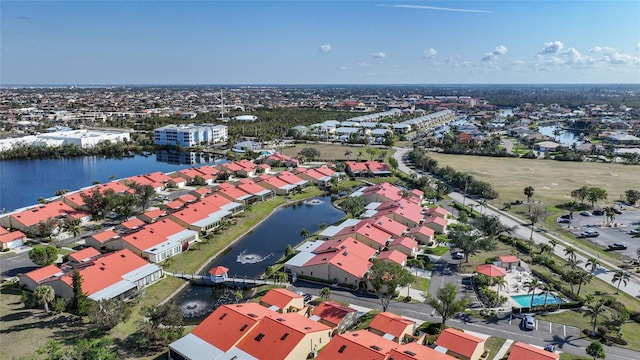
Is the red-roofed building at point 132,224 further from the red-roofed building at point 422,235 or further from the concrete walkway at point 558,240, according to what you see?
the concrete walkway at point 558,240

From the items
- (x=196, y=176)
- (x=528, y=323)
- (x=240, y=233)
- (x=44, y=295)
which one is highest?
(x=196, y=176)

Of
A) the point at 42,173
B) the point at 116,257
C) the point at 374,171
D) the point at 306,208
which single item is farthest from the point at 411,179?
the point at 42,173

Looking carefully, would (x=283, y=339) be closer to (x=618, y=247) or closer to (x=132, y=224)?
(x=132, y=224)

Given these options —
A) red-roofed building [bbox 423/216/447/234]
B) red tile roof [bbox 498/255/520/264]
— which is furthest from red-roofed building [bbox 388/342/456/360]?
red-roofed building [bbox 423/216/447/234]

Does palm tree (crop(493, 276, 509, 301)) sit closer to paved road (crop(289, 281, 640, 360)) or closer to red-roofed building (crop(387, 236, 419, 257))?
paved road (crop(289, 281, 640, 360))

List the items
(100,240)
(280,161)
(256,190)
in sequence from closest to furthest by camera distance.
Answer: (100,240) → (256,190) → (280,161)

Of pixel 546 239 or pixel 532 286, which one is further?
pixel 546 239

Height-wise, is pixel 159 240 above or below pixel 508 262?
above

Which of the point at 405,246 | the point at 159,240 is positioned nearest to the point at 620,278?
the point at 405,246
